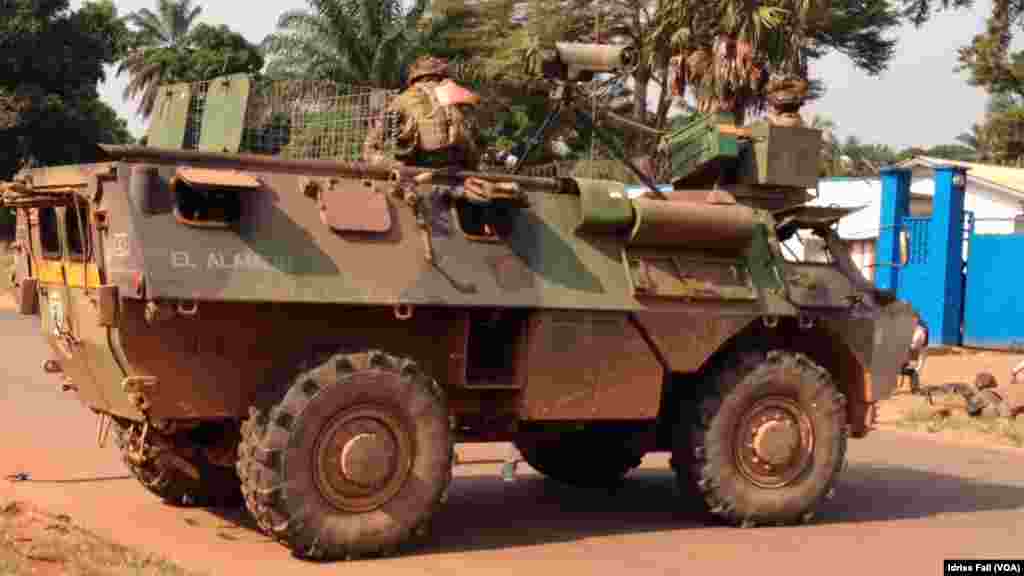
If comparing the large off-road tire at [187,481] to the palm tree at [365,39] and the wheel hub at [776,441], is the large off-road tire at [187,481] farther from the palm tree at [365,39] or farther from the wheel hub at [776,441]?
the palm tree at [365,39]

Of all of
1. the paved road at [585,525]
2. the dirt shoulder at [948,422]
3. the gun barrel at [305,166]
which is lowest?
the dirt shoulder at [948,422]

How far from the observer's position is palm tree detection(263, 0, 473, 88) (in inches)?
1217

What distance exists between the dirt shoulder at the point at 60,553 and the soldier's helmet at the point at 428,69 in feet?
10.5

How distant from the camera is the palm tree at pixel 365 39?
3091cm

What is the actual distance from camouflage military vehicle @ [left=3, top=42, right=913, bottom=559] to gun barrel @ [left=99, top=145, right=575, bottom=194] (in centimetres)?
1

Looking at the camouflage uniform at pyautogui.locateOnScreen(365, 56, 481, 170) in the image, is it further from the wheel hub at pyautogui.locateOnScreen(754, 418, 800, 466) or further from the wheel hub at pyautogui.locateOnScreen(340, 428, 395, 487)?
the wheel hub at pyautogui.locateOnScreen(754, 418, 800, 466)

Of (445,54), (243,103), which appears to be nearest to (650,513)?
(243,103)

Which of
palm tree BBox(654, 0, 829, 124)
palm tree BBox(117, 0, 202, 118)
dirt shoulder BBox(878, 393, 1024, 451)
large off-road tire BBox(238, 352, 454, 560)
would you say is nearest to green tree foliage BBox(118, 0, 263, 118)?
palm tree BBox(117, 0, 202, 118)

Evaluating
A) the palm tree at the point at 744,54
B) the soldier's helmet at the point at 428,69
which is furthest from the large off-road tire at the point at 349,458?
the palm tree at the point at 744,54

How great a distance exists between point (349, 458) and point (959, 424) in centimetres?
941

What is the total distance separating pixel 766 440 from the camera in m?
8.64

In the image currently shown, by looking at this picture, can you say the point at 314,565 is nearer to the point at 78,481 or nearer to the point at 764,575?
the point at 764,575

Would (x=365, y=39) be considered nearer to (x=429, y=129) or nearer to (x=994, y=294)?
(x=994, y=294)

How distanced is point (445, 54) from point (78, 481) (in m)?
23.0
